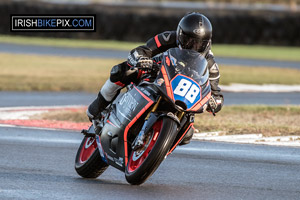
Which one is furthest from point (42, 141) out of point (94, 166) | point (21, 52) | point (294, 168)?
point (21, 52)

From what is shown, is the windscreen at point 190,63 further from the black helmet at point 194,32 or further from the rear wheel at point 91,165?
the rear wheel at point 91,165

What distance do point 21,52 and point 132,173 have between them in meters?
25.9

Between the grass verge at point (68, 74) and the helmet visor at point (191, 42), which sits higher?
the helmet visor at point (191, 42)

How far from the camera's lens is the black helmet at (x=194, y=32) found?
6801 millimetres

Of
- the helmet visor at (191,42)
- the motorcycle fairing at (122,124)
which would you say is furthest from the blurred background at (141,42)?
the motorcycle fairing at (122,124)

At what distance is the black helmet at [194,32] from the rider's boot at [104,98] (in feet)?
3.06

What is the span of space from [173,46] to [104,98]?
2.98ft

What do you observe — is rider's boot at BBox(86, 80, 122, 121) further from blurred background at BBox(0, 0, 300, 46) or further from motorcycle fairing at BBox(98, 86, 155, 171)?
blurred background at BBox(0, 0, 300, 46)

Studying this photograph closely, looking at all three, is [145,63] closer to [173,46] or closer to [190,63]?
[190,63]

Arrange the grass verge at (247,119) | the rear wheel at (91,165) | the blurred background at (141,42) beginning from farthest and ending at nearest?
the blurred background at (141,42) < the grass verge at (247,119) < the rear wheel at (91,165)

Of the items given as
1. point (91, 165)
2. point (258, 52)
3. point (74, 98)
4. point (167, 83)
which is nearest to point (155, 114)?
point (167, 83)

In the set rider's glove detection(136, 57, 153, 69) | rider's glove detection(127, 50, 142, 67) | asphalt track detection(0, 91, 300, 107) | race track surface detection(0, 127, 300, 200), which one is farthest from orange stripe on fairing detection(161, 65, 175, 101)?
asphalt track detection(0, 91, 300, 107)

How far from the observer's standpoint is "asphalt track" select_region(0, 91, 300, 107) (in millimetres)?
16078

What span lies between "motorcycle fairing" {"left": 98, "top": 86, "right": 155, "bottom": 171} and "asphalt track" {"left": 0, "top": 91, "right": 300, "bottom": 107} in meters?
8.54
